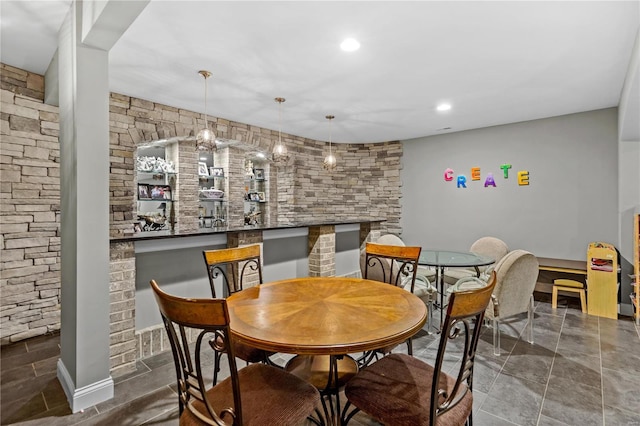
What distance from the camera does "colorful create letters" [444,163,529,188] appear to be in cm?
457

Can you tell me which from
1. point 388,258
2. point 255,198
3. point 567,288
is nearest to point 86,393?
point 388,258

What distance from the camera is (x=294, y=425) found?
3.83ft

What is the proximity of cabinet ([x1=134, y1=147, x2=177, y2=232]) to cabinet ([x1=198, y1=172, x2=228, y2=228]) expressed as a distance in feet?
1.65

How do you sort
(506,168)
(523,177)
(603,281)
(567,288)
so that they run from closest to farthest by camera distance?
(603,281) → (567,288) → (523,177) → (506,168)

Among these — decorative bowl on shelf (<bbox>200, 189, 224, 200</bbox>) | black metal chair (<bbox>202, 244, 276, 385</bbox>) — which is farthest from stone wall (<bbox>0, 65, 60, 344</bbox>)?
black metal chair (<bbox>202, 244, 276, 385</bbox>)

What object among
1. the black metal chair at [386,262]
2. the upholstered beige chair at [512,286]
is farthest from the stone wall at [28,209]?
the upholstered beige chair at [512,286]

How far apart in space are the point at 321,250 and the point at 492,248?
2265 mm

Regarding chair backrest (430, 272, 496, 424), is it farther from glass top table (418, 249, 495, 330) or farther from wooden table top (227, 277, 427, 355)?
glass top table (418, 249, 495, 330)

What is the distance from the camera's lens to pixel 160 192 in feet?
13.7

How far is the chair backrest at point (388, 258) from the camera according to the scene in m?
2.34

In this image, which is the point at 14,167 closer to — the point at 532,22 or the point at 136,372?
the point at 136,372

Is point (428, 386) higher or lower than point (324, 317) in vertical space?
lower

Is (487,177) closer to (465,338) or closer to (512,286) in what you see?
(512,286)

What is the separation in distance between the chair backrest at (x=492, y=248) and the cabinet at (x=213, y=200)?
3681 mm
